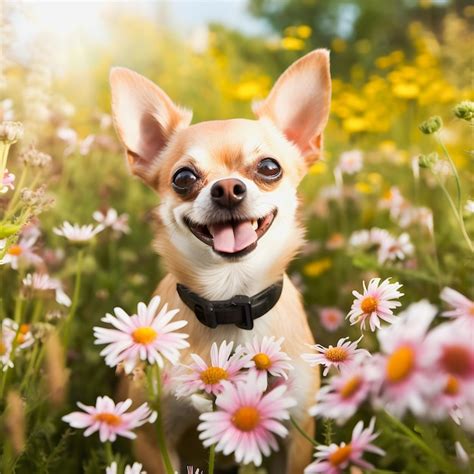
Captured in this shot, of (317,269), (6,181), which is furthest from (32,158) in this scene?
(317,269)

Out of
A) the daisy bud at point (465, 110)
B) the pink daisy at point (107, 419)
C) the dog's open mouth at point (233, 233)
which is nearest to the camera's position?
the pink daisy at point (107, 419)

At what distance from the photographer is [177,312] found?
6.05 feet

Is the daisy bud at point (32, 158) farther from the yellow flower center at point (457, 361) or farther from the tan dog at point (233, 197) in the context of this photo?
the yellow flower center at point (457, 361)

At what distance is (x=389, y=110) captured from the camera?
4664 mm

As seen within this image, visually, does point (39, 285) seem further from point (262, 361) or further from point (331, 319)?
point (331, 319)

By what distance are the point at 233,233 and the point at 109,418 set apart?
0.84m

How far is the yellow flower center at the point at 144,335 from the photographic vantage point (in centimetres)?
112

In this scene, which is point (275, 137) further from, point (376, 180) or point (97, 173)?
point (97, 173)

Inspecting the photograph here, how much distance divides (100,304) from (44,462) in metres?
1.44

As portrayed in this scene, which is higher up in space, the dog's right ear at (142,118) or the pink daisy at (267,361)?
the pink daisy at (267,361)

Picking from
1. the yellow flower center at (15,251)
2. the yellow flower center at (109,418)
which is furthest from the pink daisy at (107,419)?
the yellow flower center at (15,251)

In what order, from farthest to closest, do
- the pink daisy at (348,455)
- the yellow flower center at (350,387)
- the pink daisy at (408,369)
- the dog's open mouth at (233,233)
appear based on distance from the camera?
the dog's open mouth at (233,233)
the pink daisy at (348,455)
the yellow flower center at (350,387)
the pink daisy at (408,369)

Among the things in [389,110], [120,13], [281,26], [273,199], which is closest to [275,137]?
[273,199]

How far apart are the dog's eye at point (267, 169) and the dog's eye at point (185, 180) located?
8.2 inches
